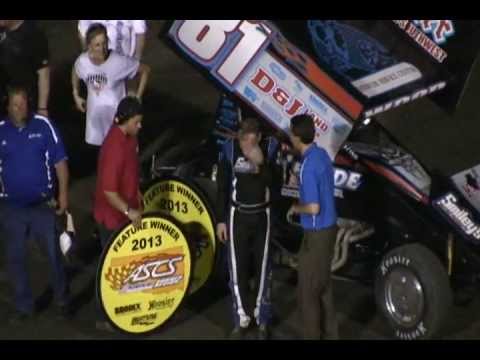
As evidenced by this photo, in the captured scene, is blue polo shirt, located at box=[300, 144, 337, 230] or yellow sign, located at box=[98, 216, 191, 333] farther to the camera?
yellow sign, located at box=[98, 216, 191, 333]

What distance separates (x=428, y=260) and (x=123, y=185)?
6.98ft

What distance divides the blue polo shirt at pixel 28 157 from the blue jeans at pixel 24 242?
0.11 meters

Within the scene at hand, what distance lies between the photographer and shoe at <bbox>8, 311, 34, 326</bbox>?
8.71 meters

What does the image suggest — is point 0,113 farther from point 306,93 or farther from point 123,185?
point 306,93

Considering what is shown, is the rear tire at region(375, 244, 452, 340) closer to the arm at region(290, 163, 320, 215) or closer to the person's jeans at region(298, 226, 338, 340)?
the person's jeans at region(298, 226, 338, 340)

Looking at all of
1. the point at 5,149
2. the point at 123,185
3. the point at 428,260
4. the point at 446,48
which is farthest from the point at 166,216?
the point at 446,48

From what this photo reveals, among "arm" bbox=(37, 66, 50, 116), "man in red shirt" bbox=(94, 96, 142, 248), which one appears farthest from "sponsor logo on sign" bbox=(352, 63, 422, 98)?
"arm" bbox=(37, 66, 50, 116)

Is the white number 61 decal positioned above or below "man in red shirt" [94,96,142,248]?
above

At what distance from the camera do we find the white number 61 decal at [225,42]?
8.38m

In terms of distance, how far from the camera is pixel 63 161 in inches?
335

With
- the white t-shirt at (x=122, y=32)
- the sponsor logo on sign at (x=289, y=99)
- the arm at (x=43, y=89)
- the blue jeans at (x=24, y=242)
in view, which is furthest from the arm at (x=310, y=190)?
the white t-shirt at (x=122, y=32)

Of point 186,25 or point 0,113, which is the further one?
point 0,113

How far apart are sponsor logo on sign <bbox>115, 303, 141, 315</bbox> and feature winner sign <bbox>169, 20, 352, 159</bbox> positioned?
1613mm

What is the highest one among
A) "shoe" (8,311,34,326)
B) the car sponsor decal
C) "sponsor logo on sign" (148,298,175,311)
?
the car sponsor decal
